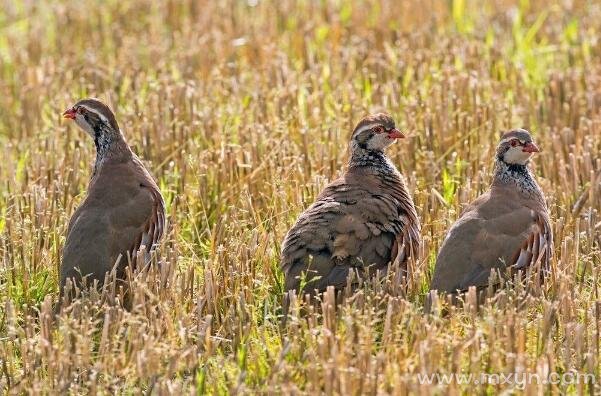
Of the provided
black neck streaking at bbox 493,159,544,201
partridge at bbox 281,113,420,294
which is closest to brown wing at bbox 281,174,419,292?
partridge at bbox 281,113,420,294

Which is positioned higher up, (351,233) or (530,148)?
(530,148)

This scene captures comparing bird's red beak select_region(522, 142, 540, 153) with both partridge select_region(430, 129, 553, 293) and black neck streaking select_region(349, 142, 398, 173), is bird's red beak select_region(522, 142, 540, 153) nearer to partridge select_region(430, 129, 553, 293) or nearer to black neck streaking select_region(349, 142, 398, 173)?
partridge select_region(430, 129, 553, 293)

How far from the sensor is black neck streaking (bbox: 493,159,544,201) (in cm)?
726

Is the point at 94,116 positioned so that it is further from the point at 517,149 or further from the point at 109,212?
the point at 517,149

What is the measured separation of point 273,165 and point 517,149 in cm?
174

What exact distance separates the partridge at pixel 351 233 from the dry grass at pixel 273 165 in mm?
230

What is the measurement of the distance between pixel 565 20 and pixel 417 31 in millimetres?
1615

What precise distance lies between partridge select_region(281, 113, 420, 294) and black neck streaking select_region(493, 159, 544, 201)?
58 centimetres

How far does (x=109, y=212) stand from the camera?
709 cm

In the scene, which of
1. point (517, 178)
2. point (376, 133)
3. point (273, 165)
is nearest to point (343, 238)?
point (376, 133)

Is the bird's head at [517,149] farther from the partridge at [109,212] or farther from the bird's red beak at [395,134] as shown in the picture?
the partridge at [109,212]

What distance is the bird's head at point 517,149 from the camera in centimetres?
734

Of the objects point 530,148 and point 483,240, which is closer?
point 483,240

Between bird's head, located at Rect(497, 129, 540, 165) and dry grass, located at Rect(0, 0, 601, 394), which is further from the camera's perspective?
bird's head, located at Rect(497, 129, 540, 165)
